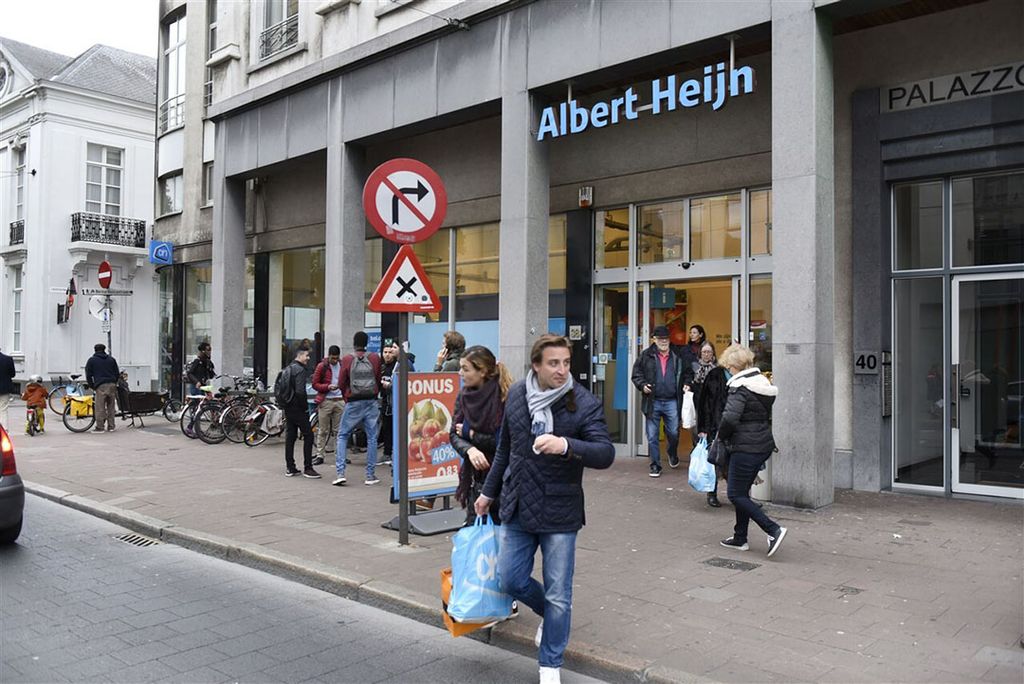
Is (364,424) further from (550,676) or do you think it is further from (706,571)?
(550,676)

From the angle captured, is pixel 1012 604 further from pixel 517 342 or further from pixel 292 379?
pixel 292 379

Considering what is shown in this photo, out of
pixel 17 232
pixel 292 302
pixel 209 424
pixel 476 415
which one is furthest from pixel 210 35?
pixel 476 415

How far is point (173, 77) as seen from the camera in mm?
22219

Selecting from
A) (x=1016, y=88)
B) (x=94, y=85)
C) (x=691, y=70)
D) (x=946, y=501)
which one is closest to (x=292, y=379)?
(x=691, y=70)

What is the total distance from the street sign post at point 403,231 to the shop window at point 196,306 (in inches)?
607

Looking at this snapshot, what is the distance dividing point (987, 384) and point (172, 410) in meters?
17.0

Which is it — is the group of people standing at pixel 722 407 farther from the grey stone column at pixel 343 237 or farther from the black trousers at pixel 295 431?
the grey stone column at pixel 343 237

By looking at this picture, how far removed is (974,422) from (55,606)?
31.0 feet

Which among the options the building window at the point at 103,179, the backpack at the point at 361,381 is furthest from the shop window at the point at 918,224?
the building window at the point at 103,179

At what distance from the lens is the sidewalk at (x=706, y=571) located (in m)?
4.62

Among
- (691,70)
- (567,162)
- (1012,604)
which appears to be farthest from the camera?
(567,162)

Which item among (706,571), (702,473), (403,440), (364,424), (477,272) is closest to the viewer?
(706,571)

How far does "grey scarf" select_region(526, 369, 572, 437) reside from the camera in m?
4.22

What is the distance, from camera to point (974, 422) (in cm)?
952
